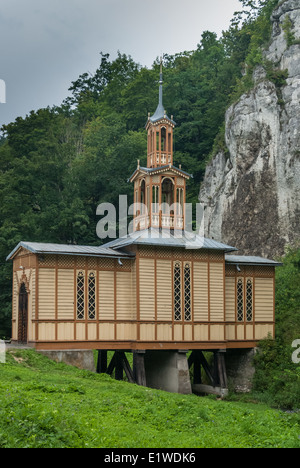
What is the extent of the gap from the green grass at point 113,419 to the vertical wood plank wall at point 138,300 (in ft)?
16.0

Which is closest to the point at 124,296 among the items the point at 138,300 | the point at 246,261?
the point at 138,300

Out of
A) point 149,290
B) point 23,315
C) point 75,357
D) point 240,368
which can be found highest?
point 149,290

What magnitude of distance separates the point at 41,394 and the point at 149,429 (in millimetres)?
3740

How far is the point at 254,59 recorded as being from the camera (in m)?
49.1

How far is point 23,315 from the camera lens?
29672 millimetres

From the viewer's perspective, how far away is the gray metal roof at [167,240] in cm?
2977

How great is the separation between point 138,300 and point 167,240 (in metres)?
3.01

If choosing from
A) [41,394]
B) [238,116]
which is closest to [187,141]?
[238,116]

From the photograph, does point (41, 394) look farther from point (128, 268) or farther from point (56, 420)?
point (128, 268)

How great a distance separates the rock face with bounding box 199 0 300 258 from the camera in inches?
1720

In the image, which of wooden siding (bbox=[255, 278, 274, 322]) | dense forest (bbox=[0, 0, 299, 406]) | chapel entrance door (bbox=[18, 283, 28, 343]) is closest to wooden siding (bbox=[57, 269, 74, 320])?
chapel entrance door (bbox=[18, 283, 28, 343])

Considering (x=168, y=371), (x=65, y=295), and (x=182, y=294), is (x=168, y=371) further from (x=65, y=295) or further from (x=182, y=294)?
(x=65, y=295)

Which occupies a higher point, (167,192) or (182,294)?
(167,192)

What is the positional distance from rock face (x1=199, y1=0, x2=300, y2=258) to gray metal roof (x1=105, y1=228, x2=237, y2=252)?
13.0 metres
